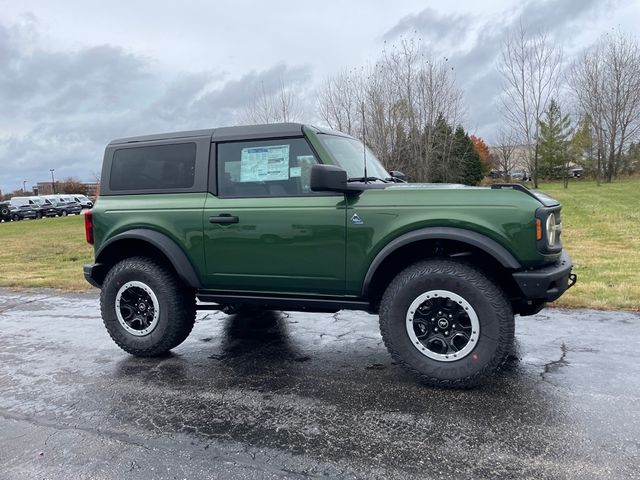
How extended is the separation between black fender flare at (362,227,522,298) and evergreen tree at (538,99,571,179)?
144ft

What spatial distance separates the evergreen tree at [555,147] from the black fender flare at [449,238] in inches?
1722

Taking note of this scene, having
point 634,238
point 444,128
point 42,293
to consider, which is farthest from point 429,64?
point 42,293

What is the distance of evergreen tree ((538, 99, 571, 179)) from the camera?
4391 centimetres

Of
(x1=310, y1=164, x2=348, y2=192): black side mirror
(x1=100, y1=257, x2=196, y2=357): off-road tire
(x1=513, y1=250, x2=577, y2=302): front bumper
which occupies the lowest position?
(x1=100, y1=257, x2=196, y2=357): off-road tire

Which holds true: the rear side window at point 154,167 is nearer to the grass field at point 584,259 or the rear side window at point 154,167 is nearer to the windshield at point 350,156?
the windshield at point 350,156

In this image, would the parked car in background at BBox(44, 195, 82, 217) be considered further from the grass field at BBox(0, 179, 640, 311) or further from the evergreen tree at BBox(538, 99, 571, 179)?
the evergreen tree at BBox(538, 99, 571, 179)

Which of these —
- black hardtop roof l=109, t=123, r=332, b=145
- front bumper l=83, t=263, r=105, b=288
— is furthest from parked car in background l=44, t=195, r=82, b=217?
black hardtop roof l=109, t=123, r=332, b=145

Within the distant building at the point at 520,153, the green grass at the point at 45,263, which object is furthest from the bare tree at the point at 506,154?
the green grass at the point at 45,263

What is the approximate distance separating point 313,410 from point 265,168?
78.4 inches

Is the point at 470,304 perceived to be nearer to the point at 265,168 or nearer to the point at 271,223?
the point at 271,223

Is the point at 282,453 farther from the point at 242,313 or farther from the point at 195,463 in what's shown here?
the point at 242,313

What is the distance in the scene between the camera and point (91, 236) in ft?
16.1

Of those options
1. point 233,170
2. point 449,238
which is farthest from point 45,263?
point 449,238

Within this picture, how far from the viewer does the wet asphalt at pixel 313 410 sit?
277cm
